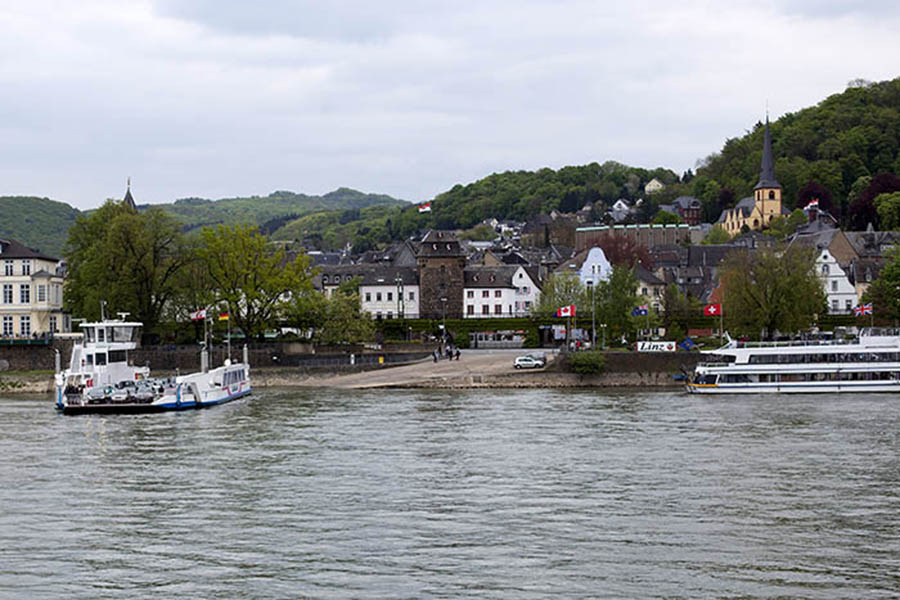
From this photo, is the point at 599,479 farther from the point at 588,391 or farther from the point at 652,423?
the point at 588,391

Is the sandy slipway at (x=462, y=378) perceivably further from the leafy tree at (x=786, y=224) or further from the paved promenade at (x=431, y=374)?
the leafy tree at (x=786, y=224)

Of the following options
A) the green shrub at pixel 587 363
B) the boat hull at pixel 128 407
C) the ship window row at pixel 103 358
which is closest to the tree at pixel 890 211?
the green shrub at pixel 587 363

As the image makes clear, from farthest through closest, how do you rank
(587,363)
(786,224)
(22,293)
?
(786,224)
(22,293)
(587,363)

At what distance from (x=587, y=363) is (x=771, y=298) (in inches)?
715

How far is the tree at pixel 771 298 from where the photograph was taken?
283ft

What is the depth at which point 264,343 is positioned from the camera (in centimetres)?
9250

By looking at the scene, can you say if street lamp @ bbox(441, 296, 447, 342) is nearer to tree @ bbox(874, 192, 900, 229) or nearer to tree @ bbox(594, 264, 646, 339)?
tree @ bbox(594, 264, 646, 339)

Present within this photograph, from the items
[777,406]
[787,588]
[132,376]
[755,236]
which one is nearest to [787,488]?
[787,588]

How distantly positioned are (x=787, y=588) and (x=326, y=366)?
6156 cm

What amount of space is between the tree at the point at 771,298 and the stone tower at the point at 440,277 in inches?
1419

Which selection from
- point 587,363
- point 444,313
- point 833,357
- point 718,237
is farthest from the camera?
point 718,237

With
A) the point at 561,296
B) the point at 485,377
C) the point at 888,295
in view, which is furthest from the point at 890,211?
Result: the point at 485,377

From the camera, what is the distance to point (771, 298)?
86438 millimetres

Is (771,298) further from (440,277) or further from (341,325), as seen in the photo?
(440,277)
